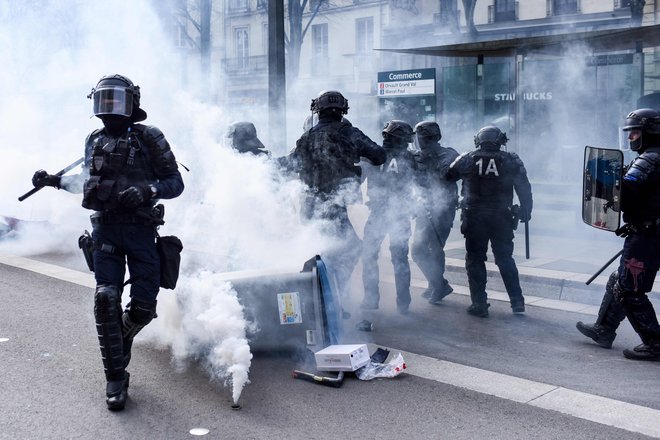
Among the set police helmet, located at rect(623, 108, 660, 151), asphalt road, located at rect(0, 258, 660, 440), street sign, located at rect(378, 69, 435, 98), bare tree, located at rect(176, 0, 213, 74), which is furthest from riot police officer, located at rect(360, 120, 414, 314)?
bare tree, located at rect(176, 0, 213, 74)

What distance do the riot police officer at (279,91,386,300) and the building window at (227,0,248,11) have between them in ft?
52.2

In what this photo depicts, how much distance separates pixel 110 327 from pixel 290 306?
120cm

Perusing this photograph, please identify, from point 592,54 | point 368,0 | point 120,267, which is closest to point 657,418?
point 120,267

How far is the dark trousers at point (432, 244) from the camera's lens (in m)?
7.16

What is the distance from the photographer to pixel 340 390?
453 cm

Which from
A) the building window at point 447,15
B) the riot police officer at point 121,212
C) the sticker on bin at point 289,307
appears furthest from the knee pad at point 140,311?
the building window at point 447,15

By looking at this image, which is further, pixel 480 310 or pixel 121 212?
pixel 480 310

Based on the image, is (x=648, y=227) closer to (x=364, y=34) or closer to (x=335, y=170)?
(x=335, y=170)

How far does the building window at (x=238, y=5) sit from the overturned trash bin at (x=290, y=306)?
17104 millimetres

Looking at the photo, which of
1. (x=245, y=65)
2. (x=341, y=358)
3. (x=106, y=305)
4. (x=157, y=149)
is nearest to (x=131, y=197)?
(x=157, y=149)

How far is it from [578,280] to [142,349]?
3.95m

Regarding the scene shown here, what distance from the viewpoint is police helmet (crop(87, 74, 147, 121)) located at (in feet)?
14.2

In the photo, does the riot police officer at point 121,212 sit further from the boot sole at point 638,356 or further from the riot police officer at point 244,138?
the riot police officer at point 244,138

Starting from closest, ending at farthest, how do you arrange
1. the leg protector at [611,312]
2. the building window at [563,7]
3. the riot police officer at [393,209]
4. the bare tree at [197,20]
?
1. the leg protector at [611,312]
2. the riot police officer at [393,209]
3. the bare tree at [197,20]
4. the building window at [563,7]
